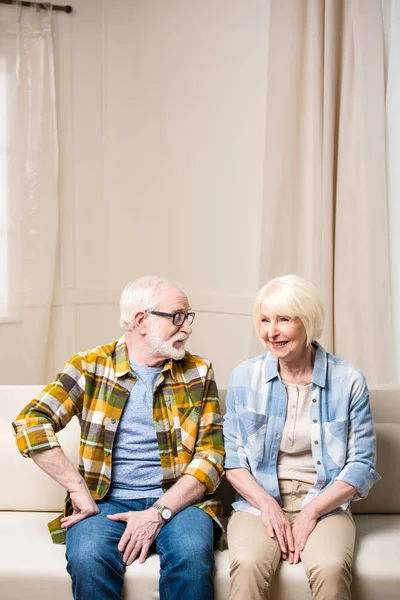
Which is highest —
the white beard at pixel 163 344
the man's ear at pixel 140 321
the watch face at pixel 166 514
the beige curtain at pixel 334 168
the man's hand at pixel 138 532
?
the beige curtain at pixel 334 168

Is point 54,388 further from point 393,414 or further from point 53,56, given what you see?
point 53,56

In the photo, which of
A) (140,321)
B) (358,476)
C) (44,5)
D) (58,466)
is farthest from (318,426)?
(44,5)

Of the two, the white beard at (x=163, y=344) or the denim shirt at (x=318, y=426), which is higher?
the white beard at (x=163, y=344)

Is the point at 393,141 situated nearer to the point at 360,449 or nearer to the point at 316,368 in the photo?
the point at 316,368

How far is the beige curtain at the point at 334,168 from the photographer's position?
3227 millimetres

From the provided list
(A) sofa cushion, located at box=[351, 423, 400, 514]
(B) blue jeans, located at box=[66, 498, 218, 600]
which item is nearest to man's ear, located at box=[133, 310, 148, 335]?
(B) blue jeans, located at box=[66, 498, 218, 600]

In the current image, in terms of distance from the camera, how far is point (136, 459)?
85.8 inches

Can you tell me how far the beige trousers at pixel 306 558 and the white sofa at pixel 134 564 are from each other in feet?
0.21

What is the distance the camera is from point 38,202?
4.45 m

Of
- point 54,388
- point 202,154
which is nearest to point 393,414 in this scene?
point 54,388

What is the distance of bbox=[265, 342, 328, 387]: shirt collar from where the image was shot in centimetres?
213

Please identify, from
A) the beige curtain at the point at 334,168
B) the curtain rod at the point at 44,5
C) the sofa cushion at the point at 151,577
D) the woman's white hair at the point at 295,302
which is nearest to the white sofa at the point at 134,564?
the sofa cushion at the point at 151,577

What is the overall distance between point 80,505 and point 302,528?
1.95 feet

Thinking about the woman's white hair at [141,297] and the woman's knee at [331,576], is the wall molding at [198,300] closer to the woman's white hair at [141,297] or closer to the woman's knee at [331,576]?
the woman's white hair at [141,297]
